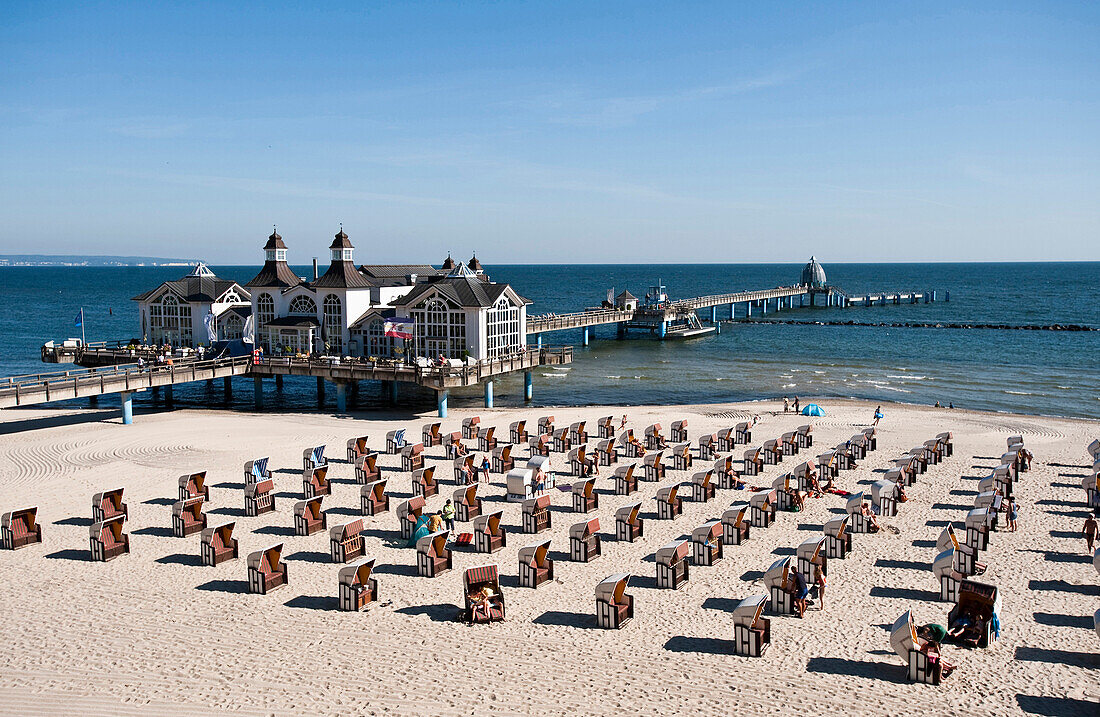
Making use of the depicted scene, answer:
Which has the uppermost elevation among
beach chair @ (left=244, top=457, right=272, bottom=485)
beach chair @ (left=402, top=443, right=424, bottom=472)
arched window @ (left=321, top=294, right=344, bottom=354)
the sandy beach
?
arched window @ (left=321, top=294, right=344, bottom=354)

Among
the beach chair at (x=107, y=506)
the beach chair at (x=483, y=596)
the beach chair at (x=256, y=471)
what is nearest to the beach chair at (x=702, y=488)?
the beach chair at (x=483, y=596)

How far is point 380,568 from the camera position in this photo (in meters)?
15.5

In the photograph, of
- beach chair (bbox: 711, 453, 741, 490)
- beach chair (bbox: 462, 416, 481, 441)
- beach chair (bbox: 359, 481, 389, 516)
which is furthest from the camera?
beach chair (bbox: 462, 416, 481, 441)

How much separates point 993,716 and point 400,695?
7.14 meters

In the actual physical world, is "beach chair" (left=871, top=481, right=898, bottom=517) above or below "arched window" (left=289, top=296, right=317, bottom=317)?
below

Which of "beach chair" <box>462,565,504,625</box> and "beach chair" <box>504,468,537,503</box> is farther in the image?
"beach chair" <box>504,468,537,503</box>

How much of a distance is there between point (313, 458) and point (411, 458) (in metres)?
2.52

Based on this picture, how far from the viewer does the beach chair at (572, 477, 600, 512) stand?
19.2m

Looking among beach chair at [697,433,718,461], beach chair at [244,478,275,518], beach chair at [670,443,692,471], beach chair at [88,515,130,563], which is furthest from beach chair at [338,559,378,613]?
beach chair at [697,433,718,461]

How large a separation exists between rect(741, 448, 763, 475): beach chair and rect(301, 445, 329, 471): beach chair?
36.9 ft

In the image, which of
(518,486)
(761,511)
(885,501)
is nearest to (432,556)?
(518,486)

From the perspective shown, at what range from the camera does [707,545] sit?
51.5 feet

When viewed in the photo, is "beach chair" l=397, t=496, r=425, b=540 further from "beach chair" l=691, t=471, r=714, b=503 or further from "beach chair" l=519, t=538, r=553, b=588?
"beach chair" l=691, t=471, r=714, b=503

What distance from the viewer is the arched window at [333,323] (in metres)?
39.2
